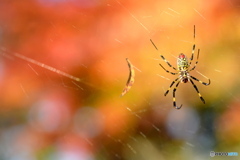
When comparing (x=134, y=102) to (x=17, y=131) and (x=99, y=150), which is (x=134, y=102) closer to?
(x=99, y=150)

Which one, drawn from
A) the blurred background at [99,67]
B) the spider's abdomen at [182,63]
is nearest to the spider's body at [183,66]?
the spider's abdomen at [182,63]

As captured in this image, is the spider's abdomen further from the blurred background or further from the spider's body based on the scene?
the blurred background

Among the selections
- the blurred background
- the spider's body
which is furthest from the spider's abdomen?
the blurred background

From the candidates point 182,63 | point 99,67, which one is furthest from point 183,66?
point 99,67

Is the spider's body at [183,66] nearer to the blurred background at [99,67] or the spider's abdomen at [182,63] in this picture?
the spider's abdomen at [182,63]

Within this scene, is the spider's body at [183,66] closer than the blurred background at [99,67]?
Yes

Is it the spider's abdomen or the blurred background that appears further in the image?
the blurred background

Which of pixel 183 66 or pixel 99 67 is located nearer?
pixel 183 66

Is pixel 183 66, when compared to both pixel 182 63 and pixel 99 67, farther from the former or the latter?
pixel 99 67
